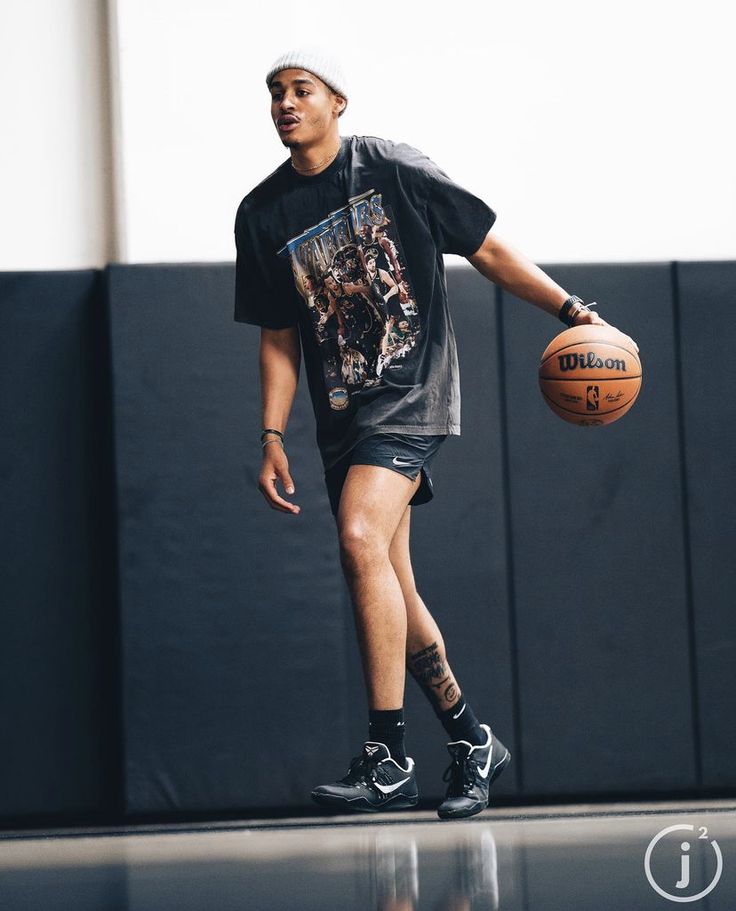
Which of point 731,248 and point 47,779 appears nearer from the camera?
point 47,779

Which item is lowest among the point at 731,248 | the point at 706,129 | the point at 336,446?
the point at 336,446

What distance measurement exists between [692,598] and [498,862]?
1655 millimetres

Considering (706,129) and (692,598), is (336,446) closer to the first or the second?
(692,598)

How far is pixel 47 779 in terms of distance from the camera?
17.1 ft

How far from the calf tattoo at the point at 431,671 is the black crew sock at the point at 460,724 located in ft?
0.14

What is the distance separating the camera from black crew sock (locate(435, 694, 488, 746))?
362 centimetres

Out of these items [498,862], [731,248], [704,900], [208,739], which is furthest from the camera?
[731,248]

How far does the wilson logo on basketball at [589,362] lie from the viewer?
355 cm

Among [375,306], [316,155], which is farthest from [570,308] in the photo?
[316,155]

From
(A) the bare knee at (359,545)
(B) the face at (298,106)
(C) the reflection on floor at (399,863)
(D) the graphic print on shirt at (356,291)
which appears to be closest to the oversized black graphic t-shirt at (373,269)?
(D) the graphic print on shirt at (356,291)

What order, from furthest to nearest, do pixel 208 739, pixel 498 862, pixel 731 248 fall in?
pixel 731 248, pixel 208 739, pixel 498 862

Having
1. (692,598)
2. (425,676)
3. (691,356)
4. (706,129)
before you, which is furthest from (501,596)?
(706,129)

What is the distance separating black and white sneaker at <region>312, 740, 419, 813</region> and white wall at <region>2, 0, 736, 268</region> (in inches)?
102

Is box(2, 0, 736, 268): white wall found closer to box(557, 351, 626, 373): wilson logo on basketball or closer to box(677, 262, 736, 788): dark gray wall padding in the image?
box(677, 262, 736, 788): dark gray wall padding
